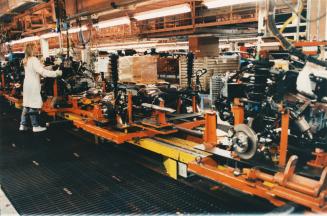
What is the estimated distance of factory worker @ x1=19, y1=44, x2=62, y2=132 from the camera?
6.79 meters

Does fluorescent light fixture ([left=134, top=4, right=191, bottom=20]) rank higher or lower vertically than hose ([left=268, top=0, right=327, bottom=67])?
higher

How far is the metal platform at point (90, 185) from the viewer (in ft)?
11.7

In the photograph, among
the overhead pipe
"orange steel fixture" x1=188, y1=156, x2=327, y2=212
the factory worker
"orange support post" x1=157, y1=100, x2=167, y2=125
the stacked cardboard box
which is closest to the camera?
"orange steel fixture" x1=188, y1=156, x2=327, y2=212

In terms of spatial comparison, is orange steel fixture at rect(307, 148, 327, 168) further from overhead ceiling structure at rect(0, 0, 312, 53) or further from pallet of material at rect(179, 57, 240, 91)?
pallet of material at rect(179, 57, 240, 91)

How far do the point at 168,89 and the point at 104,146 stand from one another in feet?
5.92

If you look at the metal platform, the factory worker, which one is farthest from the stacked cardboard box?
the factory worker

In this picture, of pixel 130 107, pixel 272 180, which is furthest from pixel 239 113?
pixel 130 107

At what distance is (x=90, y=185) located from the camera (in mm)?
4227

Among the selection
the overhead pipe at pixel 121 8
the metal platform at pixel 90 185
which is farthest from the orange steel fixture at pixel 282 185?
the overhead pipe at pixel 121 8

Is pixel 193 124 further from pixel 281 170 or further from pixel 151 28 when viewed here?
pixel 151 28

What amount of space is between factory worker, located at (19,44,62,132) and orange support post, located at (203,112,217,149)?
4397mm

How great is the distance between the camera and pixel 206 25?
451 inches

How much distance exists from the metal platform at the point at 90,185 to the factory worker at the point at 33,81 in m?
1.12

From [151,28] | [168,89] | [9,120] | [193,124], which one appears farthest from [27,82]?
[151,28]
